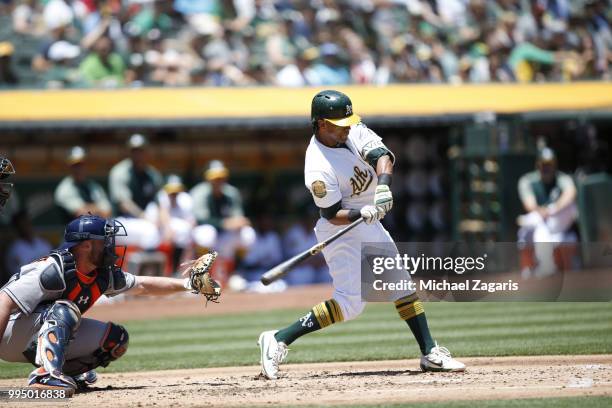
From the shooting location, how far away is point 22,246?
12.8 m

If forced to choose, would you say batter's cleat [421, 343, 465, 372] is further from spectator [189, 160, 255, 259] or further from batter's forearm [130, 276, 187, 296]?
spectator [189, 160, 255, 259]

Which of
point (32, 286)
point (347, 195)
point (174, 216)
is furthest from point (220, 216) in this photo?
point (32, 286)

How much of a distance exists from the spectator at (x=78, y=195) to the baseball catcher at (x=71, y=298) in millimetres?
6036

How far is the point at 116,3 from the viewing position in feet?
48.8

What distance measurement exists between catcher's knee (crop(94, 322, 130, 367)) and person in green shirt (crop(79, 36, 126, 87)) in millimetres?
7546

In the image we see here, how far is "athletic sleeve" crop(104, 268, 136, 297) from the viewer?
20.1 feet

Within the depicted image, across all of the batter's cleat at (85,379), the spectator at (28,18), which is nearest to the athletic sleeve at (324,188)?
the batter's cleat at (85,379)

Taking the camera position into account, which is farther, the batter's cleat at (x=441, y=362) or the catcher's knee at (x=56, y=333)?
the batter's cleat at (x=441, y=362)

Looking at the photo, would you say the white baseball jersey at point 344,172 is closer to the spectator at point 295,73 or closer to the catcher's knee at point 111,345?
the catcher's knee at point 111,345

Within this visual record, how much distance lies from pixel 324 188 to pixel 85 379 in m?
1.93

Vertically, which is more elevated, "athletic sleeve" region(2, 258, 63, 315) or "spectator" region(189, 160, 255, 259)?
"spectator" region(189, 160, 255, 259)

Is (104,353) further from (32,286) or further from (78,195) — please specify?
(78,195)

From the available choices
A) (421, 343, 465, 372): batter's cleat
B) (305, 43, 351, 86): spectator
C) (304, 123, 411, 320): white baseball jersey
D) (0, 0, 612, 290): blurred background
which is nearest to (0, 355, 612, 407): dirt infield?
(421, 343, 465, 372): batter's cleat

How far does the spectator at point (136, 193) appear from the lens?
12656 millimetres
